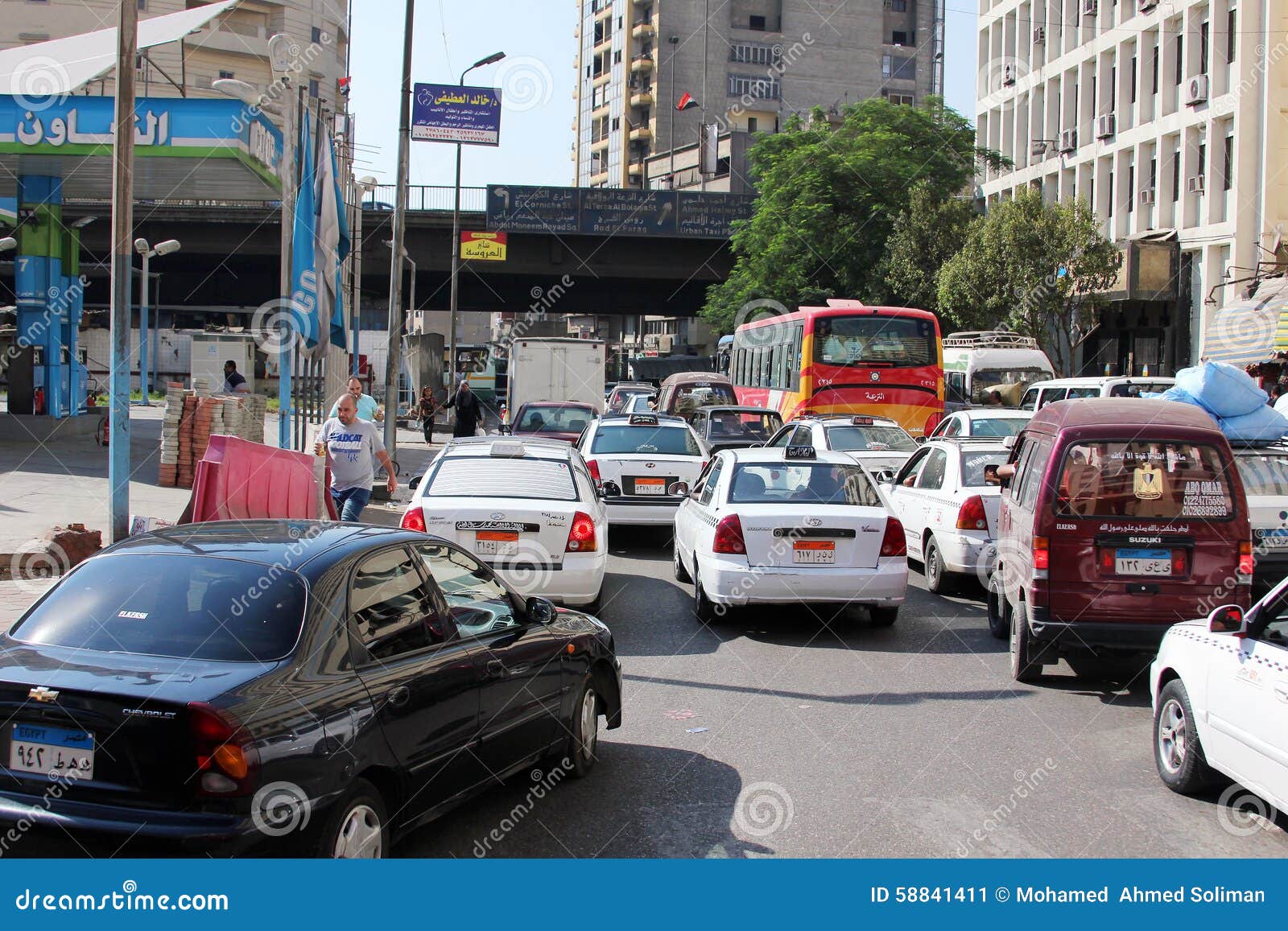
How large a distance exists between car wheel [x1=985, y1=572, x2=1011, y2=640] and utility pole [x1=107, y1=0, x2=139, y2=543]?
7132mm

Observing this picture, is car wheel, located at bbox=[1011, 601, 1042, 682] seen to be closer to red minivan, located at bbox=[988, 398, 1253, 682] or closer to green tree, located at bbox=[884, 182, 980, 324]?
red minivan, located at bbox=[988, 398, 1253, 682]

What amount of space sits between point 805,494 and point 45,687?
787cm

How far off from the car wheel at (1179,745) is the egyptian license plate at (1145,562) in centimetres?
191

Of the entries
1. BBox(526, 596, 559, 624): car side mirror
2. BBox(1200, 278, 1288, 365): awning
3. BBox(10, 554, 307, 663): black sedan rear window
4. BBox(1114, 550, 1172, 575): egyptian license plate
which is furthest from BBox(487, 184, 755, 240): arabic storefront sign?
BBox(10, 554, 307, 663): black sedan rear window

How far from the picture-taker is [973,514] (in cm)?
1249

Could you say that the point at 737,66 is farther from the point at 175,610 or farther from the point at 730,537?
the point at 175,610

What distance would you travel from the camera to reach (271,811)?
430cm

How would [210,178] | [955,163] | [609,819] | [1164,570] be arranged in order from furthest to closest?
[955,163], [210,178], [1164,570], [609,819]

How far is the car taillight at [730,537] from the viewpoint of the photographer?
36.2 feet

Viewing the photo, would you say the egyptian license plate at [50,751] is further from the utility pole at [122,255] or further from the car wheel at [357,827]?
the utility pole at [122,255]

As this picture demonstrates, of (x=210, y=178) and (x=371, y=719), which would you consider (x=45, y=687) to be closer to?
(x=371, y=719)

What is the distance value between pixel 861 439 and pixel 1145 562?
9.27 metres

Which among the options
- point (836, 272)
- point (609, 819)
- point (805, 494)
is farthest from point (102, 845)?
point (836, 272)

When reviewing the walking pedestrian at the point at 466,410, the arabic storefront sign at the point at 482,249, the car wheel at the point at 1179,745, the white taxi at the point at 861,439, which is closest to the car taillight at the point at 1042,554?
the car wheel at the point at 1179,745
